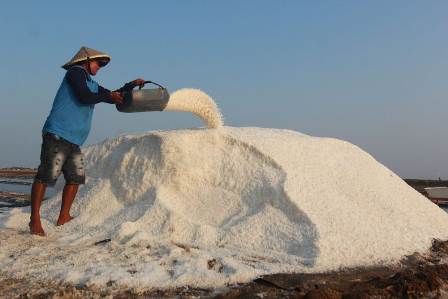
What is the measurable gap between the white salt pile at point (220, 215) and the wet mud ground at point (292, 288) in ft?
0.36

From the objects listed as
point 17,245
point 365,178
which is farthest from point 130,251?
point 365,178

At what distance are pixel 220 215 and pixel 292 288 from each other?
61.7 inches

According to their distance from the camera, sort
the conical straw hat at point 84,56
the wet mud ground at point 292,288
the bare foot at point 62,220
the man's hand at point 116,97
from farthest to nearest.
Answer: the bare foot at point 62,220
the conical straw hat at point 84,56
the man's hand at point 116,97
the wet mud ground at point 292,288

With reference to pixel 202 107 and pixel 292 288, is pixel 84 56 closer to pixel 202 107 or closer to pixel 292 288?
pixel 202 107

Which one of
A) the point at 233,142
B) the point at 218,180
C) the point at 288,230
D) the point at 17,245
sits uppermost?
the point at 233,142

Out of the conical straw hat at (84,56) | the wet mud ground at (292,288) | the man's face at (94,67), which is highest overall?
the conical straw hat at (84,56)

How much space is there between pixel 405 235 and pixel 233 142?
191cm

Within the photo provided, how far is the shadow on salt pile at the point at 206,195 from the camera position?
384cm

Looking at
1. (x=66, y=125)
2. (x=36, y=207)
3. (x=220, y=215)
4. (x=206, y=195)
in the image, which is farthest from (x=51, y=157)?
(x=220, y=215)

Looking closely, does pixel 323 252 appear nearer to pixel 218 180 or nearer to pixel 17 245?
pixel 218 180

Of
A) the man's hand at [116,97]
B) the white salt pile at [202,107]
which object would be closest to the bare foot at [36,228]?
the man's hand at [116,97]

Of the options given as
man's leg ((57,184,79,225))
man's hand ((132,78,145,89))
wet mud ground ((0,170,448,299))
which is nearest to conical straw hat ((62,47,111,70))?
man's hand ((132,78,145,89))

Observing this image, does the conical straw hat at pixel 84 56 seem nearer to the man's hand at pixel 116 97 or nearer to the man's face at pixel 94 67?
the man's face at pixel 94 67

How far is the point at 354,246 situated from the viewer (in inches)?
145
